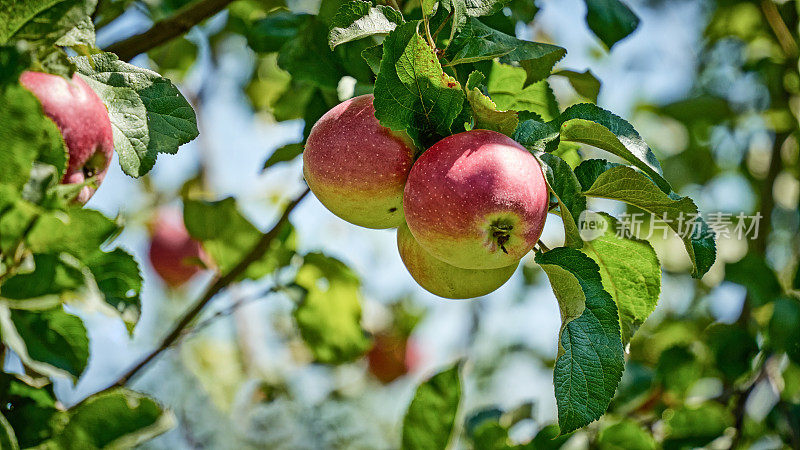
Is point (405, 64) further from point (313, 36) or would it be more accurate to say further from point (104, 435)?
point (104, 435)

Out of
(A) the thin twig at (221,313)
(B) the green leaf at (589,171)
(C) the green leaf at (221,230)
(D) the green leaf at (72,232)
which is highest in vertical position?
(D) the green leaf at (72,232)

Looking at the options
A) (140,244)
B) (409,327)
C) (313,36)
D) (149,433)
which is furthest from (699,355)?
(140,244)

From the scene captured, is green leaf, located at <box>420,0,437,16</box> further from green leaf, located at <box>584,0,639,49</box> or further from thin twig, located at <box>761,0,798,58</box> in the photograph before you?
thin twig, located at <box>761,0,798,58</box>

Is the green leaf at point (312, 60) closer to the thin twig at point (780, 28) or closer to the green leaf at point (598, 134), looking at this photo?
the green leaf at point (598, 134)

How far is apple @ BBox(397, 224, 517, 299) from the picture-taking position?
774 mm

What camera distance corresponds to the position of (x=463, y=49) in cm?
71

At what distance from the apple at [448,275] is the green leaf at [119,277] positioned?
0.29 meters

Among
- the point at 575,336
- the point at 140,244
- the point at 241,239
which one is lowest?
the point at 140,244

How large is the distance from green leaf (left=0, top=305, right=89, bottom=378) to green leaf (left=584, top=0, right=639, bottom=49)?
0.71 meters

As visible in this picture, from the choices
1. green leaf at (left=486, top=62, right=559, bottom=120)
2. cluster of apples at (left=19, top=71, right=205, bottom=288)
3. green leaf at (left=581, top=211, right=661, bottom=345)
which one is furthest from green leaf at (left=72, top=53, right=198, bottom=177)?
green leaf at (left=581, top=211, right=661, bottom=345)

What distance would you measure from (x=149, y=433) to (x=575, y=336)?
402mm

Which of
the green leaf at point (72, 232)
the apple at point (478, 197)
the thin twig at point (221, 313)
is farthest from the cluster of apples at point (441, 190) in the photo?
the thin twig at point (221, 313)

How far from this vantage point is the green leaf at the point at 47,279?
1.81 ft

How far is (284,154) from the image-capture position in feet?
3.60
